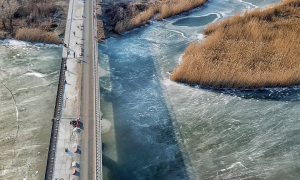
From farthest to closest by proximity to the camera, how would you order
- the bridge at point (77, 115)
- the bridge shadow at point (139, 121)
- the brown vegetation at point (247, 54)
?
the brown vegetation at point (247, 54) < the bridge shadow at point (139, 121) < the bridge at point (77, 115)

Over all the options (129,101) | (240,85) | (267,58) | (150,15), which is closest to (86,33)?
(129,101)

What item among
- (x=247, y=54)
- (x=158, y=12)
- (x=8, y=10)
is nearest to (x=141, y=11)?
(x=158, y=12)

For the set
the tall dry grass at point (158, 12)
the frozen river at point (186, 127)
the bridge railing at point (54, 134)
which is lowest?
the frozen river at point (186, 127)

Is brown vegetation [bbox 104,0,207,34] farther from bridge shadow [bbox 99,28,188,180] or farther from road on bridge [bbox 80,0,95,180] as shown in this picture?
road on bridge [bbox 80,0,95,180]

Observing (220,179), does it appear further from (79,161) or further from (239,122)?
(79,161)

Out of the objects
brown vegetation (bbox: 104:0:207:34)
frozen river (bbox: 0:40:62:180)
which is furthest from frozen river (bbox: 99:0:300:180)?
brown vegetation (bbox: 104:0:207:34)

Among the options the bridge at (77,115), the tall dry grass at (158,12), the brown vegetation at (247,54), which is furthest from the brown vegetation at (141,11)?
the bridge at (77,115)

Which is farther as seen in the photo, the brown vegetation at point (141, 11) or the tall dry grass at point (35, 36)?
the brown vegetation at point (141, 11)

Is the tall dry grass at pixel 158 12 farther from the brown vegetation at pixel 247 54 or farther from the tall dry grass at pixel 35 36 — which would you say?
the tall dry grass at pixel 35 36

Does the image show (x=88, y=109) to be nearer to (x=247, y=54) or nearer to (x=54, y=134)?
(x=54, y=134)
